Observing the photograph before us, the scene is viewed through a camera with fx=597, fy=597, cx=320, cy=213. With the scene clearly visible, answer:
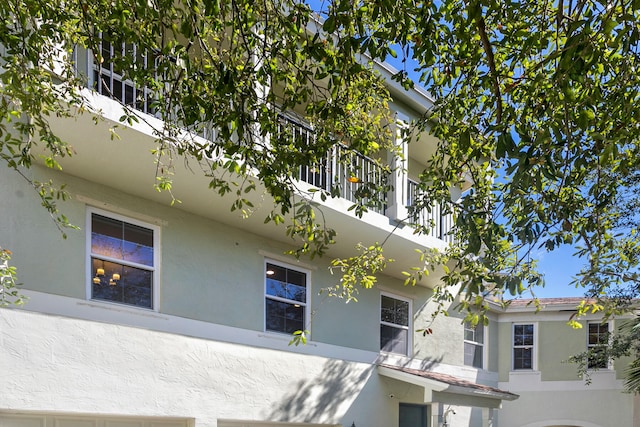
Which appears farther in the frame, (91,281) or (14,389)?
(91,281)

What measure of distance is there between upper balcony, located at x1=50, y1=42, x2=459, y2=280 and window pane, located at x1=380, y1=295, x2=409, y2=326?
2.25 ft

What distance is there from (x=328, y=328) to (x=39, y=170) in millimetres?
5792

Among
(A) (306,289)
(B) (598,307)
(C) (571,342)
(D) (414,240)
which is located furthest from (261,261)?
(C) (571,342)

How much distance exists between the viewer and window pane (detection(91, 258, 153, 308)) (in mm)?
8055

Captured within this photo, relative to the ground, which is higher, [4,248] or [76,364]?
[4,248]

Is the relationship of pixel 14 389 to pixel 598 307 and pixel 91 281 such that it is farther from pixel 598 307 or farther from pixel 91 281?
pixel 598 307

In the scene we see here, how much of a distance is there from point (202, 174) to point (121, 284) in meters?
1.92

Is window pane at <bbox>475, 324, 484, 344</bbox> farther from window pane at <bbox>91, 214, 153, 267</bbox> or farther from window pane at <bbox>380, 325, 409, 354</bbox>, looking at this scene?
window pane at <bbox>91, 214, 153, 267</bbox>

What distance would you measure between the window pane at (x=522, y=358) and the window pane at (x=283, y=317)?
30.7 feet

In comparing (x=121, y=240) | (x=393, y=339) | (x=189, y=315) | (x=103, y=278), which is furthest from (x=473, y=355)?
(x=103, y=278)

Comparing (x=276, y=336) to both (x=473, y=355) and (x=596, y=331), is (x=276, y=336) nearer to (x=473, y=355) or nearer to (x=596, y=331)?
(x=473, y=355)

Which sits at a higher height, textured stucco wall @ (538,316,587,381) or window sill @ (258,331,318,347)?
window sill @ (258,331,318,347)

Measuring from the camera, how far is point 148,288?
28.4ft

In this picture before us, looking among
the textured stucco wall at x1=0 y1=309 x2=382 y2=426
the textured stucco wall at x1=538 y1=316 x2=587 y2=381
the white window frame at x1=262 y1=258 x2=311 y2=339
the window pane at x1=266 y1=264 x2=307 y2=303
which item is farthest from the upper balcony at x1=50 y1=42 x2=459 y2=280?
the textured stucco wall at x1=538 y1=316 x2=587 y2=381
